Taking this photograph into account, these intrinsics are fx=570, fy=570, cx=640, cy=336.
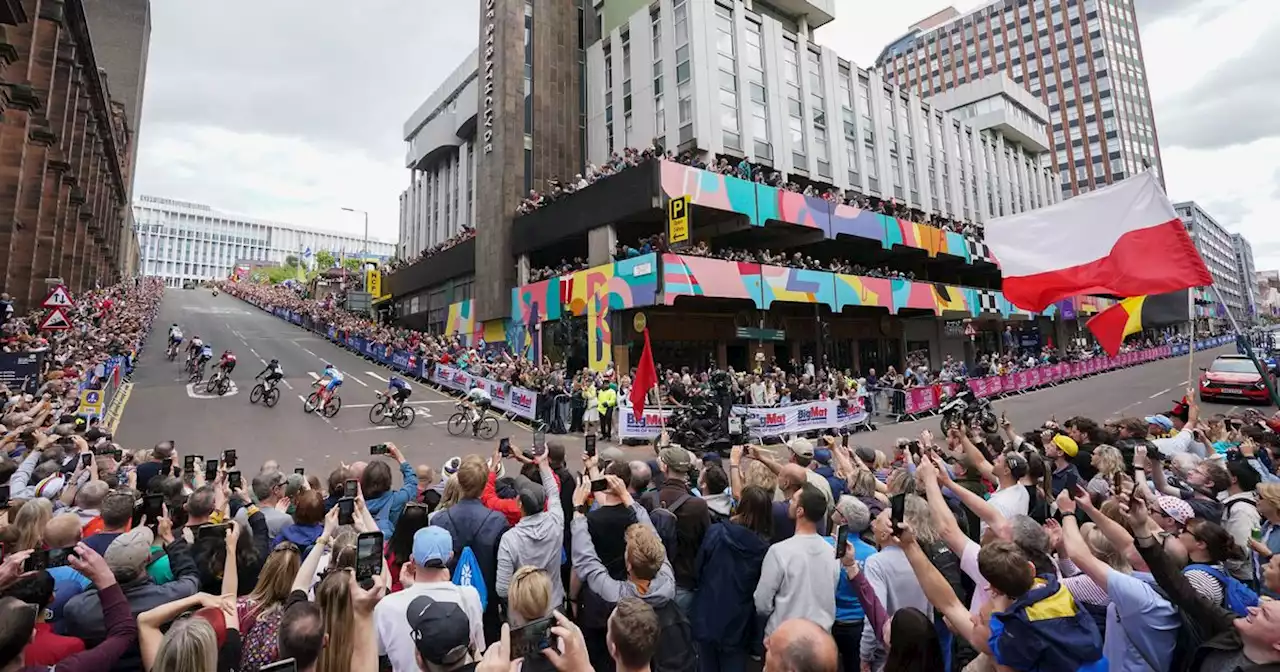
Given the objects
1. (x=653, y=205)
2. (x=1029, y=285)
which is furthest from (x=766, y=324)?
(x=1029, y=285)

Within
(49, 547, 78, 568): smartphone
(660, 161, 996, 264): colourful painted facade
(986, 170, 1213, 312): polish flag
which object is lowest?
(49, 547, 78, 568): smartphone

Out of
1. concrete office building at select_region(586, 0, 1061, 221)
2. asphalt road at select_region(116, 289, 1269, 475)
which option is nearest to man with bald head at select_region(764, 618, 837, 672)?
asphalt road at select_region(116, 289, 1269, 475)

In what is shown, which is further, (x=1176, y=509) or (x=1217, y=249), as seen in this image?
(x=1217, y=249)

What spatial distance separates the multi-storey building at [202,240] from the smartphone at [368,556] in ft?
491

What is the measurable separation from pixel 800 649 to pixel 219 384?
23.8 metres

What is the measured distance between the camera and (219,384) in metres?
20.2

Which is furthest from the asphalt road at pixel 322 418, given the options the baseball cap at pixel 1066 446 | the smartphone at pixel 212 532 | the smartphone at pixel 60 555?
the baseball cap at pixel 1066 446

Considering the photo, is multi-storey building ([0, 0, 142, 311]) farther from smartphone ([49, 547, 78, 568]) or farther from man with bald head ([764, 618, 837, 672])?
man with bald head ([764, 618, 837, 672])

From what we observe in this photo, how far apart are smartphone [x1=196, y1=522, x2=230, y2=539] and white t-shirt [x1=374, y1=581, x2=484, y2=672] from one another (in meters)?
1.51

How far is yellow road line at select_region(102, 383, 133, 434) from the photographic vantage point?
15278 mm

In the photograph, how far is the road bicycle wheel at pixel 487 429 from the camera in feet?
56.2

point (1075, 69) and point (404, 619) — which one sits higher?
point (1075, 69)

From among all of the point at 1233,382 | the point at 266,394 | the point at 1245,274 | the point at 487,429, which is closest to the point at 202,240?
the point at 266,394

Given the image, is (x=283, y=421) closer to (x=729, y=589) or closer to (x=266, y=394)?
(x=266, y=394)
